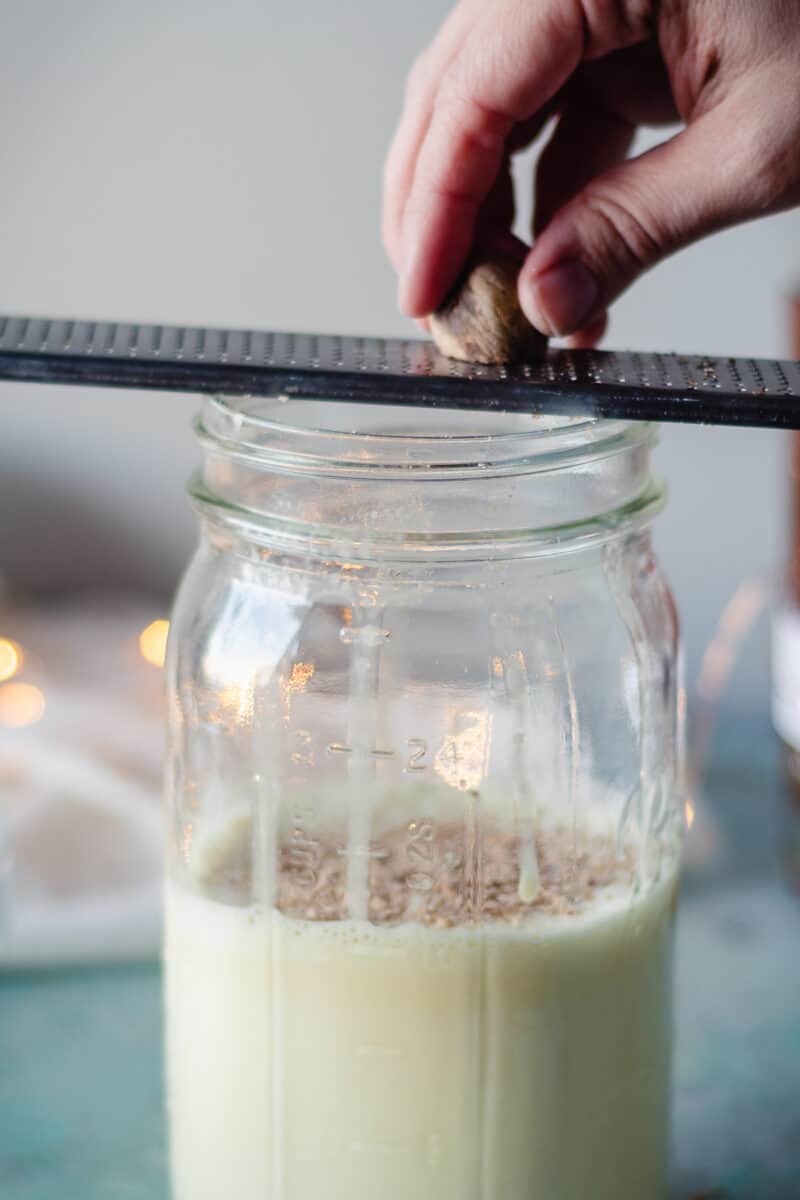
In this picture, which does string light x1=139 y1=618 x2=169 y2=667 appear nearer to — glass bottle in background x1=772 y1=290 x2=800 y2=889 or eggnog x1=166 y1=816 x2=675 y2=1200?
glass bottle in background x1=772 y1=290 x2=800 y2=889

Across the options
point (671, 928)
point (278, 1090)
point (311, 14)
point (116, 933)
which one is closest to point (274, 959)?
point (278, 1090)

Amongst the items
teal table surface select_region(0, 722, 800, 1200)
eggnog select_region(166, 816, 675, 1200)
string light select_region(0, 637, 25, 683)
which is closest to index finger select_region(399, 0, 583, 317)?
eggnog select_region(166, 816, 675, 1200)

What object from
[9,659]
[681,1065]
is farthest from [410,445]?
[9,659]

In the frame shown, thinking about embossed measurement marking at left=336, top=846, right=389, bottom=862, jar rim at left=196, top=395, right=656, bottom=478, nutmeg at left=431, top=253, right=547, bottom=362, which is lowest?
embossed measurement marking at left=336, top=846, right=389, bottom=862

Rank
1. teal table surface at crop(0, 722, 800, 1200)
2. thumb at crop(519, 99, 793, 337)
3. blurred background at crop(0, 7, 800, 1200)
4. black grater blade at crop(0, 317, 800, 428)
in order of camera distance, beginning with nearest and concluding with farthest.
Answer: black grater blade at crop(0, 317, 800, 428), thumb at crop(519, 99, 793, 337), teal table surface at crop(0, 722, 800, 1200), blurred background at crop(0, 7, 800, 1200)

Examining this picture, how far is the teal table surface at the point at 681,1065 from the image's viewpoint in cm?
62

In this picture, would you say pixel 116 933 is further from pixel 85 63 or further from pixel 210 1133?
pixel 85 63

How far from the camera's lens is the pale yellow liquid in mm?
458

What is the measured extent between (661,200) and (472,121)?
8 cm

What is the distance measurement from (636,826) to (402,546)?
0.46 feet

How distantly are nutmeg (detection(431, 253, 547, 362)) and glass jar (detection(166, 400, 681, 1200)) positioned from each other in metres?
0.03

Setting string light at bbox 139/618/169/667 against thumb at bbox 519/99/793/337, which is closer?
thumb at bbox 519/99/793/337

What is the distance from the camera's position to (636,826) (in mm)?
500

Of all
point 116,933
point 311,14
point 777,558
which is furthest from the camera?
point 777,558
